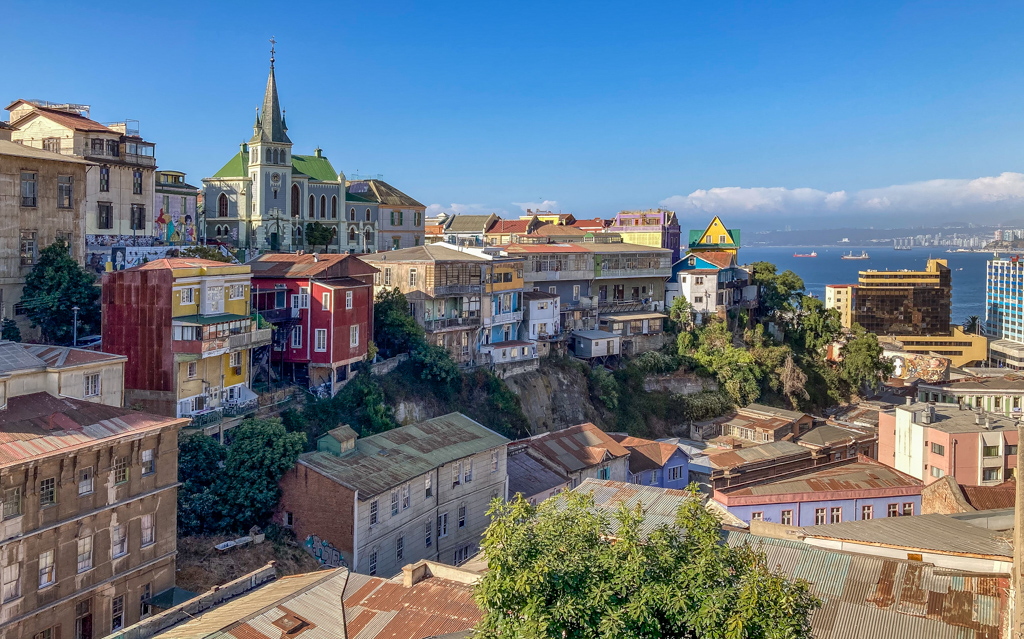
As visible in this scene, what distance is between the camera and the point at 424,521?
30656mm

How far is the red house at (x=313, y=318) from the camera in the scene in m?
36.4

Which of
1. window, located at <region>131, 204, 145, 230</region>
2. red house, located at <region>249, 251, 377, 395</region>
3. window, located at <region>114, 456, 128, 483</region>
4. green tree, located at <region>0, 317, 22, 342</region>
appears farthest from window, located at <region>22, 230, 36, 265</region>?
window, located at <region>114, 456, 128, 483</region>

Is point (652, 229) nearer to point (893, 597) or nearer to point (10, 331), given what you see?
point (10, 331)

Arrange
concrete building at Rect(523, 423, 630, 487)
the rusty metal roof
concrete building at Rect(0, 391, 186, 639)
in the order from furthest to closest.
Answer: concrete building at Rect(523, 423, 630, 487) → concrete building at Rect(0, 391, 186, 639) → the rusty metal roof

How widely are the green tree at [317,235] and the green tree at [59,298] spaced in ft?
73.0

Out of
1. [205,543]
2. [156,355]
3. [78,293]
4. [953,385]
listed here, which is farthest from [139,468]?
[953,385]

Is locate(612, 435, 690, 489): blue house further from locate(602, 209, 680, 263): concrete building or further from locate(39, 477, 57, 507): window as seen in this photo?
locate(602, 209, 680, 263): concrete building

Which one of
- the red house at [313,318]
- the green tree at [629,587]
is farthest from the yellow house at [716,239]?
the green tree at [629,587]

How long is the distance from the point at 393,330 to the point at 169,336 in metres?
13.2

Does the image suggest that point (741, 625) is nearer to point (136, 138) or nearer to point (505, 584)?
point (505, 584)

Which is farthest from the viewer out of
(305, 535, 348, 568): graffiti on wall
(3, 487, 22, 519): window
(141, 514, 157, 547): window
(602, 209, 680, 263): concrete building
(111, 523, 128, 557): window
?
(602, 209, 680, 263): concrete building

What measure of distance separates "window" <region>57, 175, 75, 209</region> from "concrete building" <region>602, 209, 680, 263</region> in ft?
138

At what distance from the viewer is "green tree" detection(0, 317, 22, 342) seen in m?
32.2

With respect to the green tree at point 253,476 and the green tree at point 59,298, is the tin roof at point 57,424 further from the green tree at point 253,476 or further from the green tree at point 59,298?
the green tree at point 59,298
